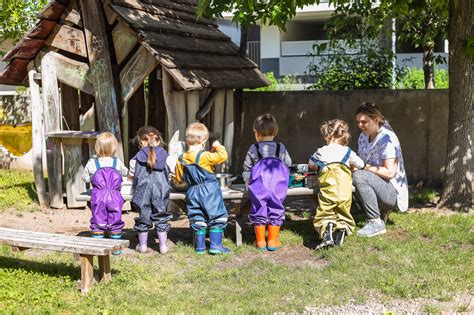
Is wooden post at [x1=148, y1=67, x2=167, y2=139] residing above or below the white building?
below

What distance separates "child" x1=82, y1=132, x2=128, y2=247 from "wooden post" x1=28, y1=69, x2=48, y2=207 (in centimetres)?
328

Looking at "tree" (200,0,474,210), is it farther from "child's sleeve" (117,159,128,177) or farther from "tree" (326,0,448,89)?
"tree" (326,0,448,89)

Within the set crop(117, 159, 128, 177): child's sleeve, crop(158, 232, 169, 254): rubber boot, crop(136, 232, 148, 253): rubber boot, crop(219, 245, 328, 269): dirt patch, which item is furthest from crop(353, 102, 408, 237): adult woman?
crop(117, 159, 128, 177): child's sleeve

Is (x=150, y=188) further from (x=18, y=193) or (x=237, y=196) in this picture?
(x=18, y=193)

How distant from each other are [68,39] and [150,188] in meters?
3.62

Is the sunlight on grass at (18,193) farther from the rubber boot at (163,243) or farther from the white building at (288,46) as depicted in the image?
the white building at (288,46)

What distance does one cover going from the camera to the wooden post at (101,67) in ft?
33.8

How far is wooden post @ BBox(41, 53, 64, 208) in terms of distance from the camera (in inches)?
407

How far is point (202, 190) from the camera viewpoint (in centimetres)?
771

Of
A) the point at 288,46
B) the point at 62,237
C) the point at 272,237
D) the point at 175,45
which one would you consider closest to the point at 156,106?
the point at 175,45

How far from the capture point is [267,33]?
28.9 m

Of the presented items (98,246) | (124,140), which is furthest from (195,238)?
(124,140)

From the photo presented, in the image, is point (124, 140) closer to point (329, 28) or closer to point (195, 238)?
point (195, 238)

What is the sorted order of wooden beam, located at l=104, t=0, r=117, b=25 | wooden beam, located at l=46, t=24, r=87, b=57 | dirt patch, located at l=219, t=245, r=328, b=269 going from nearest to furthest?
1. dirt patch, located at l=219, t=245, r=328, b=269
2. wooden beam, located at l=104, t=0, r=117, b=25
3. wooden beam, located at l=46, t=24, r=87, b=57
